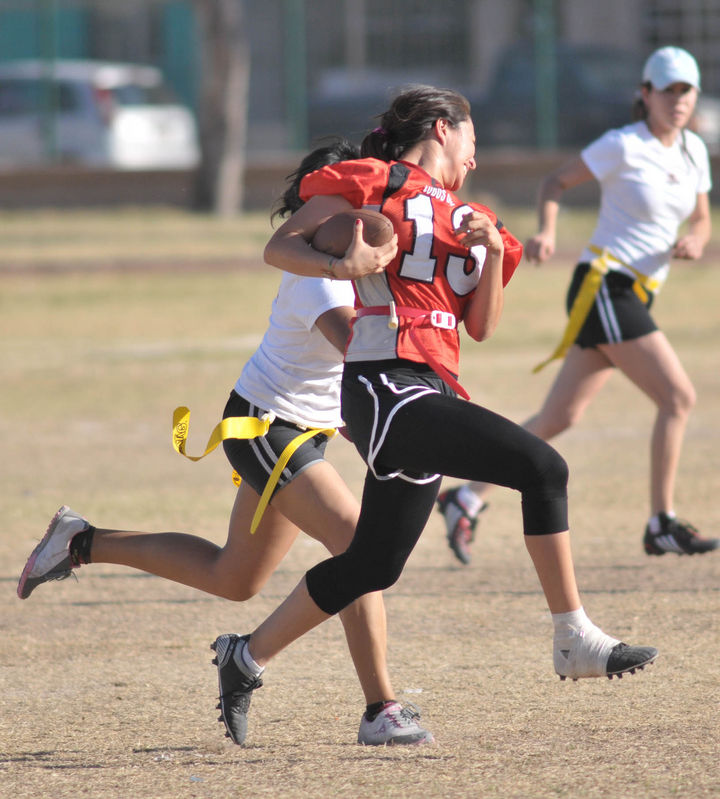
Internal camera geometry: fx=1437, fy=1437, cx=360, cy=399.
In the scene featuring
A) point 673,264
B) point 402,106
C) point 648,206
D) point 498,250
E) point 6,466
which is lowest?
point 673,264

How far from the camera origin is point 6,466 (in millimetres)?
9086

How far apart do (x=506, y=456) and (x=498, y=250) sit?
582 millimetres

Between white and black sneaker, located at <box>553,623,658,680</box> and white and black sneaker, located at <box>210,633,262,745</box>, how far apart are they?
2.98ft

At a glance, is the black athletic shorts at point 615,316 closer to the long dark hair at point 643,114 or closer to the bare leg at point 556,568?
the long dark hair at point 643,114

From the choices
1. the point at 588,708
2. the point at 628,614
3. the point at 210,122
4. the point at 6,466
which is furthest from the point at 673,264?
the point at 588,708

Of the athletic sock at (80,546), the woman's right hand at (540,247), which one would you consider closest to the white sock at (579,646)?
the athletic sock at (80,546)

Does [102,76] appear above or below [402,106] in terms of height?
below

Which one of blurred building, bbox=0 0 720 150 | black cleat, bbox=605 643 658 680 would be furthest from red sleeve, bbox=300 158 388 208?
blurred building, bbox=0 0 720 150

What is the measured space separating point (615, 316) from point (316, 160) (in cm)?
249

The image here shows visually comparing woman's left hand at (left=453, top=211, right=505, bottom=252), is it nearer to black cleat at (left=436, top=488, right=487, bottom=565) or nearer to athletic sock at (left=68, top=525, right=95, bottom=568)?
athletic sock at (left=68, top=525, right=95, bottom=568)

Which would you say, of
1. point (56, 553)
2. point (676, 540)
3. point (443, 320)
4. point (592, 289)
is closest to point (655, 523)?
point (676, 540)

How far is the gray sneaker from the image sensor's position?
189 inches

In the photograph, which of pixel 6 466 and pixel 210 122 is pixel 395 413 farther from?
pixel 210 122

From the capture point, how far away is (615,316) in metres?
6.55
